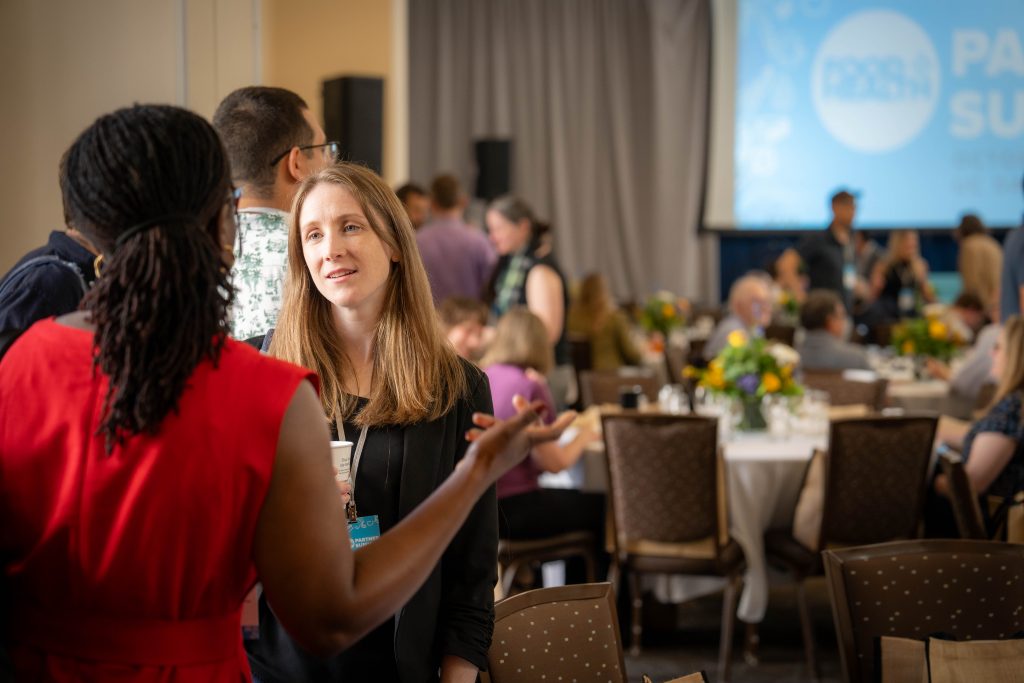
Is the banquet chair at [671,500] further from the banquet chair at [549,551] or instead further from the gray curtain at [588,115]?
the gray curtain at [588,115]

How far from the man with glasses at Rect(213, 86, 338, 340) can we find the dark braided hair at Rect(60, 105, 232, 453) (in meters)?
0.90

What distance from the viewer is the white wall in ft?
11.1

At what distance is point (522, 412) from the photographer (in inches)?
53.2

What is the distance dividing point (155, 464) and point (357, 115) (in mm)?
7399

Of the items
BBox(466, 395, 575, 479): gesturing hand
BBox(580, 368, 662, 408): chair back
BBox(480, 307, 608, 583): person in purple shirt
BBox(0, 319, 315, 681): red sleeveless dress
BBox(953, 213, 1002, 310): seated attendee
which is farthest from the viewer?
BBox(953, 213, 1002, 310): seated attendee

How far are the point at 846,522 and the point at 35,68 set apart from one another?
10.2 feet

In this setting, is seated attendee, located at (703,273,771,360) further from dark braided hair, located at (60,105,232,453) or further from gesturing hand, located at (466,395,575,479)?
dark braided hair, located at (60,105,232,453)

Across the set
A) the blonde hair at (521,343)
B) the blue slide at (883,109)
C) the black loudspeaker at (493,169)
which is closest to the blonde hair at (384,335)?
the blonde hair at (521,343)

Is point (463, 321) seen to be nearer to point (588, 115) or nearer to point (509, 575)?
point (509, 575)

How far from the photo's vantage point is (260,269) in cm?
221

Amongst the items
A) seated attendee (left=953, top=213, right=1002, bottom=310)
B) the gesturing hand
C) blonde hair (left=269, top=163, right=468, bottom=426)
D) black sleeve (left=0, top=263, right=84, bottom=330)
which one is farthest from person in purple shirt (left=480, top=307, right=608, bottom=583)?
seated attendee (left=953, top=213, right=1002, bottom=310)

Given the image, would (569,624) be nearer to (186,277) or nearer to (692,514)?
(186,277)

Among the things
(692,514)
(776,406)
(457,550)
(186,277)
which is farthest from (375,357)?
(776,406)

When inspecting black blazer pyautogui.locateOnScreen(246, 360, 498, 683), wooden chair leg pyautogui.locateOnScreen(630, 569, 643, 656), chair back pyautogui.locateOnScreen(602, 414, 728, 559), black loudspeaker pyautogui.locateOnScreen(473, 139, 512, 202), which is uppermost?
black loudspeaker pyautogui.locateOnScreen(473, 139, 512, 202)
